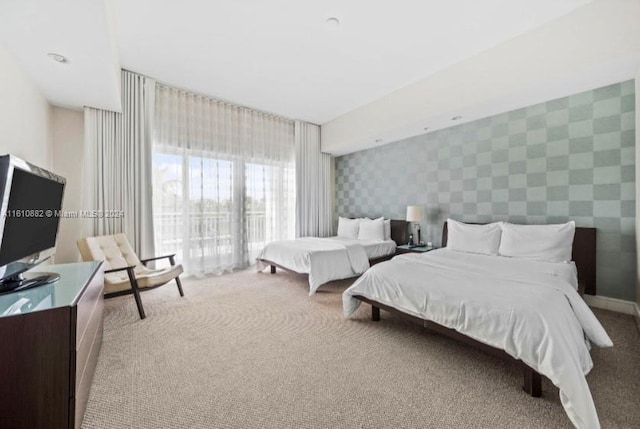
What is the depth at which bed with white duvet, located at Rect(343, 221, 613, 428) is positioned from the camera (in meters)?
1.40

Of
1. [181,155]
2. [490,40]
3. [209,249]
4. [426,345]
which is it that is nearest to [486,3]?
[490,40]

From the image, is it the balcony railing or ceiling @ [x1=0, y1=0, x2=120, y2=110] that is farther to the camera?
the balcony railing

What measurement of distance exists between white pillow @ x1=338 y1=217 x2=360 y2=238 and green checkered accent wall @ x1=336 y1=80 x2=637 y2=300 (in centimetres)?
89

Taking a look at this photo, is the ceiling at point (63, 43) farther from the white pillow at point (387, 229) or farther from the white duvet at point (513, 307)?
the white pillow at point (387, 229)

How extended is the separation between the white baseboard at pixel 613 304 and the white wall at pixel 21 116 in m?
5.84

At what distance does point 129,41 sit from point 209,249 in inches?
118

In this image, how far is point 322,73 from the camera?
3613 mm

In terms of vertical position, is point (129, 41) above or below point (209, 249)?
above

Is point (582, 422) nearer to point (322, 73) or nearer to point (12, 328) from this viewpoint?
point (12, 328)

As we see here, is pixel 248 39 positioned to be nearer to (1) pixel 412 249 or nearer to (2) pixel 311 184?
(2) pixel 311 184

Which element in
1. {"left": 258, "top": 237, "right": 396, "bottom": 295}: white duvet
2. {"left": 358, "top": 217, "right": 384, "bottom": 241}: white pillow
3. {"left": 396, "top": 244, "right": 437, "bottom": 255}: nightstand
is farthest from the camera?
{"left": 358, "top": 217, "right": 384, "bottom": 241}: white pillow

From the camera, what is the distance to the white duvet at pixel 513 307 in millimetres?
1399

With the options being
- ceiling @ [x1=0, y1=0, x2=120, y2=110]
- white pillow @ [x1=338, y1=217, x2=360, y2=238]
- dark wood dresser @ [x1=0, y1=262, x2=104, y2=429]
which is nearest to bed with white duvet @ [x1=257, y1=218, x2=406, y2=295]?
white pillow @ [x1=338, y1=217, x2=360, y2=238]

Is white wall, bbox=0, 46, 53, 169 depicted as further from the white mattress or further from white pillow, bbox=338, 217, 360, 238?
white pillow, bbox=338, 217, 360, 238
